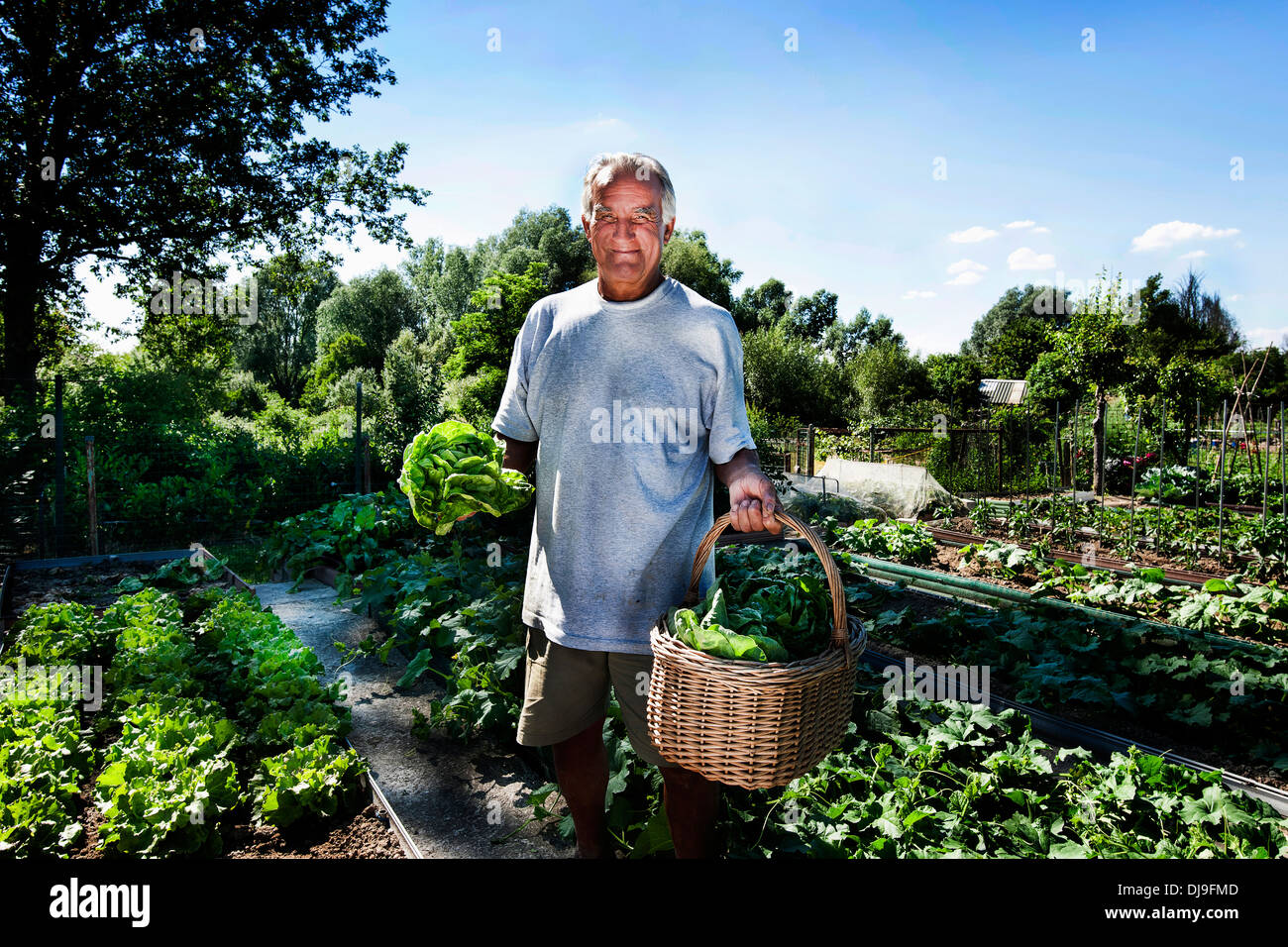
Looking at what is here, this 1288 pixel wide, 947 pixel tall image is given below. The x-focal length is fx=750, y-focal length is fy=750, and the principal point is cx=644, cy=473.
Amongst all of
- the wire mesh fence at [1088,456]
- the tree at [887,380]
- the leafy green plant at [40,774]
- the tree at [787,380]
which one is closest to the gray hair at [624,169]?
the leafy green plant at [40,774]

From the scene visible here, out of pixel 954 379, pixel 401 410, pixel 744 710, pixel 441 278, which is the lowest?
pixel 744 710

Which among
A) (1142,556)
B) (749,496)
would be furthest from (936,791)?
(1142,556)

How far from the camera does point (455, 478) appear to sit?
2.14m

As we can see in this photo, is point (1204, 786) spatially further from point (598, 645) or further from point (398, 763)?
point (398, 763)

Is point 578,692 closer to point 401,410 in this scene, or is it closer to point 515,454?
point 515,454

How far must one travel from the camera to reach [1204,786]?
9.15ft

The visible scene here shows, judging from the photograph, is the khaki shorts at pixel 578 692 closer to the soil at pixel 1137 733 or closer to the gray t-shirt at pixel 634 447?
the gray t-shirt at pixel 634 447

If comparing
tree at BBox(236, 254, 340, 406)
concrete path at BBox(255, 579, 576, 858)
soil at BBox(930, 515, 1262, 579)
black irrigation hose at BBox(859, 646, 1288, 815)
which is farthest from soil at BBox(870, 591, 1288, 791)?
tree at BBox(236, 254, 340, 406)

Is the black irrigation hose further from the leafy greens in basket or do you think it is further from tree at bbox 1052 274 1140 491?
tree at bbox 1052 274 1140 491

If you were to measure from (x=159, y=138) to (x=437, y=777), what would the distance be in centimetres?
1412

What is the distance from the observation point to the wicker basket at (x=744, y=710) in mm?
1650

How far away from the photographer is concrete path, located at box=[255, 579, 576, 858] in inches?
109

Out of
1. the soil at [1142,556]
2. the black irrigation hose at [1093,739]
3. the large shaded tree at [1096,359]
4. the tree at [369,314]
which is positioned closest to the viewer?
the black irrigation hose at [1093,739]

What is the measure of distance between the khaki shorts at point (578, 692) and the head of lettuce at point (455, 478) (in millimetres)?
452
